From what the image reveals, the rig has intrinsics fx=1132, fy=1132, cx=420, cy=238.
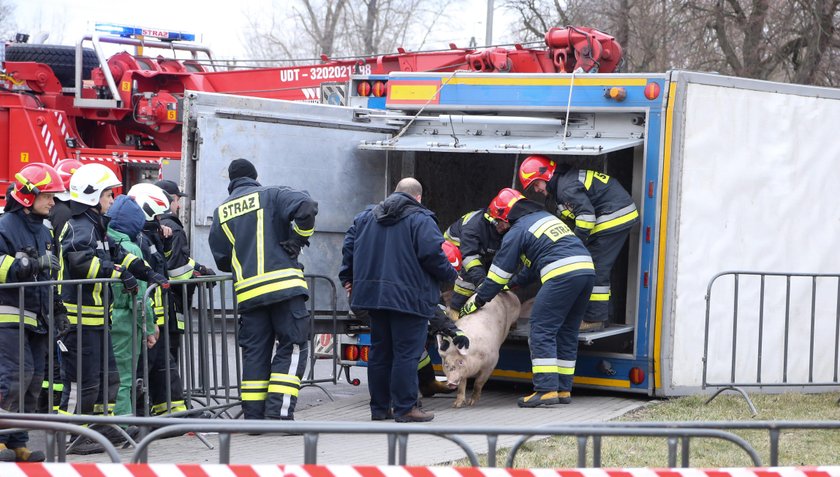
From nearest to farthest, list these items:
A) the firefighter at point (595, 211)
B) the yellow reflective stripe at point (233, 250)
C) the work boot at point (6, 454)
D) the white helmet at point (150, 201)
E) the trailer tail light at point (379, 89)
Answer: the work boot at point (6, 454) < the yellow reflective stripe at point (233, 250) < the white helmet at point (150, 201) < the firefighter at point (595, 211) < the trailer tail light at point (379, 89)

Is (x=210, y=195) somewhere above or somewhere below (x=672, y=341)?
above

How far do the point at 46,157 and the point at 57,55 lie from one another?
2.17 metres

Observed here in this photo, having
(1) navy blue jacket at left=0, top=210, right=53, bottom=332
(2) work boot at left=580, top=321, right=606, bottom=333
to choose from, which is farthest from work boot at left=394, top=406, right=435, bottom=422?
(1) navy blue jacket at left=0, top=210, right=53, bottom=332

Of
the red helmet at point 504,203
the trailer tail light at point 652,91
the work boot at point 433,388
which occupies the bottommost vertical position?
the work boot at point 433,388

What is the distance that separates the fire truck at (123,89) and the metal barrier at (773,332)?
510 cm

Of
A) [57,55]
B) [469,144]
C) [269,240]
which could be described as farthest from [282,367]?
[57,55]

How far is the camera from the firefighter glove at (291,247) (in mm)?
7266

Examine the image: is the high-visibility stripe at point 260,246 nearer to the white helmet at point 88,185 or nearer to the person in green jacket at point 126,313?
the person in green jacket at point 126,313

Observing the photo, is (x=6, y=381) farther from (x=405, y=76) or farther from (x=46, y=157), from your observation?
(x=46, y=157)

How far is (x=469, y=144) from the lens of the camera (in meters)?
8.59

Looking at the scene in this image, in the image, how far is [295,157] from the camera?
8406 mm

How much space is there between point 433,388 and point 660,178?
94.4 inches

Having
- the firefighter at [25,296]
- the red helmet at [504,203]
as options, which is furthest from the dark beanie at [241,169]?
the red helmet at [504,203]

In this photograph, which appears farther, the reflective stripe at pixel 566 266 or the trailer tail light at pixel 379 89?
the trailer tail light at pixel 379 89
